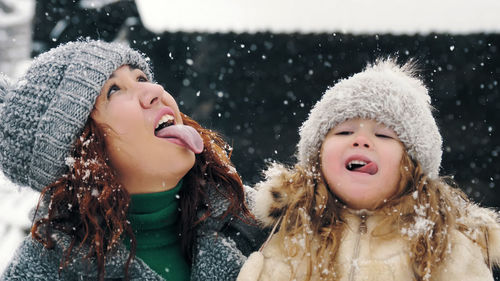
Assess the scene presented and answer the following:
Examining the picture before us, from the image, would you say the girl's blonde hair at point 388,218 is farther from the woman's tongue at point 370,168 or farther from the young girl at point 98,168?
the young girl at point 98,168

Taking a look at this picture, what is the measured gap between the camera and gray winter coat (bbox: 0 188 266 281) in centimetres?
180

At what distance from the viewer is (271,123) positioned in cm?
477

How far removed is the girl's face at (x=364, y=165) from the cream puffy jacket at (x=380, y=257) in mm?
65

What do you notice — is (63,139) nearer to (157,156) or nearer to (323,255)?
(157,156)

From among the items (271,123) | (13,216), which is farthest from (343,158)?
(13,216)

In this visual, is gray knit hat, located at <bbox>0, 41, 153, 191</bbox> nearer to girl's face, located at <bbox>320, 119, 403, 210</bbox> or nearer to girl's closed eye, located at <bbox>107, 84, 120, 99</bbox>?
girl's closed eye, located at <bbox>107, 84, 120, 99</bbox>

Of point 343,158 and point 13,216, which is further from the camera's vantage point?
point 13,216

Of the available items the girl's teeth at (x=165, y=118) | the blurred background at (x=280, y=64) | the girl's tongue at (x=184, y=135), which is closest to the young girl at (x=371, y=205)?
the girl's tongue at (x=184, y=135)

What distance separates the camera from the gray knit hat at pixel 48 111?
177 centimetres

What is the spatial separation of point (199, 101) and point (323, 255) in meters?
3.33

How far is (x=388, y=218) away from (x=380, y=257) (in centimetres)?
13

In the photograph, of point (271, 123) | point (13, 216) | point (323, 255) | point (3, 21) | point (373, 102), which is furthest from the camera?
point (3, 21)

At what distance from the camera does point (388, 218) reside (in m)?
1.71

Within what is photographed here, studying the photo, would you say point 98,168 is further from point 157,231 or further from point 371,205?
point 371,205
